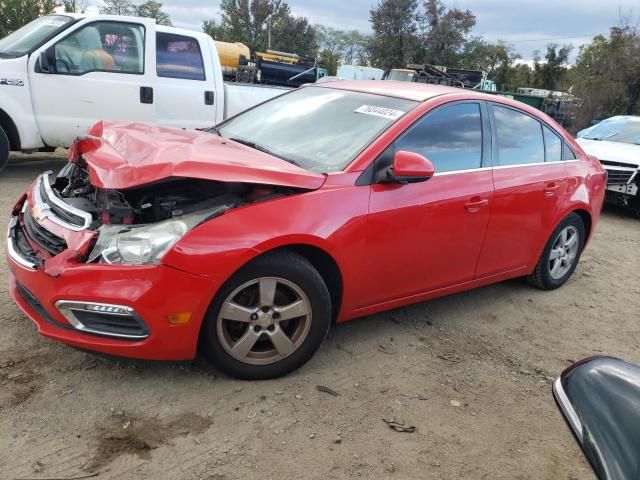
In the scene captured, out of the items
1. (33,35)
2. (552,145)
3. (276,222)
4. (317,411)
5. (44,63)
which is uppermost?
(33,35)

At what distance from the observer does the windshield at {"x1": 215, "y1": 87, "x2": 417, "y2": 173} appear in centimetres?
336

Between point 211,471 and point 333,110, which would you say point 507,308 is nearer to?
point 333,110

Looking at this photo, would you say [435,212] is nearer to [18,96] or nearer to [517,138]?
[517,138]

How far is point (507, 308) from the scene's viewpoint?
448 centimetres

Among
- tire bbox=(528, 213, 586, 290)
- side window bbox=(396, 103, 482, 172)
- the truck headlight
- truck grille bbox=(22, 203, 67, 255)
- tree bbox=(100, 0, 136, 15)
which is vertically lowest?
tire bbox=(528, 213, 586, 290)

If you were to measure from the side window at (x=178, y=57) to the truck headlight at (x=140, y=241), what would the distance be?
4957 mm

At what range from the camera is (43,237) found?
2.94 meters

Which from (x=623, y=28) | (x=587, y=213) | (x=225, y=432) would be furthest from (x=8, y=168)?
(x=623, y=28)

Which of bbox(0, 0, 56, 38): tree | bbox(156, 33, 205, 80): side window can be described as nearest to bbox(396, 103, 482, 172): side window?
bbox(156, 33, 205, 80): side window

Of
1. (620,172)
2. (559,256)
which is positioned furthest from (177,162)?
(620,172)

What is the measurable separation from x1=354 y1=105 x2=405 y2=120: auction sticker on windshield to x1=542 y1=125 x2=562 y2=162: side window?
164cm

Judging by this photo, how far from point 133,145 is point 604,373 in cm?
273

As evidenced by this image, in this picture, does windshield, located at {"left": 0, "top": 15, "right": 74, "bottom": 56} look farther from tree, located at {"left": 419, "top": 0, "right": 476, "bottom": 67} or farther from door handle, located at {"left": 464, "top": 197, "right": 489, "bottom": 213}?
tree, located at {"left": 419, "top": 0, "right": 476, "bottom": 67}

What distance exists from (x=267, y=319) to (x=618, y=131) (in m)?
9.36
